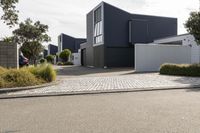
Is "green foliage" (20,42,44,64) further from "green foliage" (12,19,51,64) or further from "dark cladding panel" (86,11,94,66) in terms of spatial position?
"dark cladding panel" (86,11,94,66)

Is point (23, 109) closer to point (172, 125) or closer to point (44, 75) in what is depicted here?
point (172, 125)

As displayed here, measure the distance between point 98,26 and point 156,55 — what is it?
13546 millimetres

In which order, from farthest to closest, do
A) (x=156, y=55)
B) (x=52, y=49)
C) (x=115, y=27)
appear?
(x=52, y=49), (x=115, y=27), (x=156, y=55)

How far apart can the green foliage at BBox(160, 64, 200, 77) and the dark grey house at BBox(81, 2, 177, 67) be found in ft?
49.9

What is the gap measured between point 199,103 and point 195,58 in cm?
2045

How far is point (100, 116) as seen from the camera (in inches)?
239

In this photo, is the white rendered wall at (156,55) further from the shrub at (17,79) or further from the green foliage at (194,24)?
the shrub at (17,79)

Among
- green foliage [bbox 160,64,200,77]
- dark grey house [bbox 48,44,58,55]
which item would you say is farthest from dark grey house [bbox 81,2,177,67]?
dark grey house [bbox 48,44,58,55]

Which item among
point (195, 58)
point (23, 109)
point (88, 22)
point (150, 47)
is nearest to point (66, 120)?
point (23, 109)

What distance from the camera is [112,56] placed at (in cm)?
3394

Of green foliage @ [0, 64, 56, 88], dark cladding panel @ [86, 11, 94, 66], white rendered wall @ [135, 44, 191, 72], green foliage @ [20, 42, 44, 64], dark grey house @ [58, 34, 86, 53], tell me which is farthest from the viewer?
dark grey house @ [58, 34, 86, 53]

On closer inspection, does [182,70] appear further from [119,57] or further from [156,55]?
[119,57]

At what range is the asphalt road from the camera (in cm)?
503

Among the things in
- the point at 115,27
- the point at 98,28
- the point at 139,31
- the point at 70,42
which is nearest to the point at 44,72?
the point at 115,27
